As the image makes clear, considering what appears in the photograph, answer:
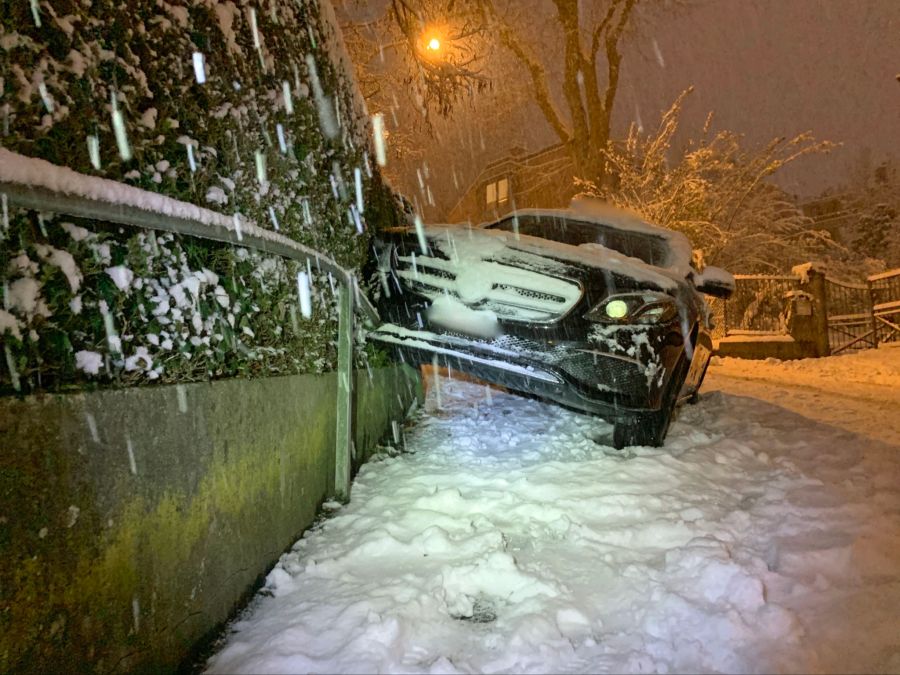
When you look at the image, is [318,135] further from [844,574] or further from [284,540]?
[844,574]

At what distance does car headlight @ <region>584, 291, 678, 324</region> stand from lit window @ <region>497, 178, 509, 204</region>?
1346 inches

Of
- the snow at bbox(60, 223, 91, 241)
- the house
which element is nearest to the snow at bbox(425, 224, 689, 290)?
the snow at bbox(60, 223, 91, 241)

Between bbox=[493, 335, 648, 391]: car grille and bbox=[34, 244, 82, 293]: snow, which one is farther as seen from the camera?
bbox=[493, 335, 648, 391]: car grille

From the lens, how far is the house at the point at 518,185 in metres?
30.6

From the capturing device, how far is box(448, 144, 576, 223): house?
30.6 meters

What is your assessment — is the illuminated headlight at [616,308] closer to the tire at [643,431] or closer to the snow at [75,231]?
the tire at [643,431]

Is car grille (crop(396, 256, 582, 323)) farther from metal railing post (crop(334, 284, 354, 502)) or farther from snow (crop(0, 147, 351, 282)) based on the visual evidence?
snow (crop(0, 147, 351, 282))

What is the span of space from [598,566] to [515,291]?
1.94 m

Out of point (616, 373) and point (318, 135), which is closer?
point (318, 135)

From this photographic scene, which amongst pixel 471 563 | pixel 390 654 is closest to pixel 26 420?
pixel 390 654

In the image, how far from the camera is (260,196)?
8.30 ft

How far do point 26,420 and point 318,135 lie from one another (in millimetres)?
2602

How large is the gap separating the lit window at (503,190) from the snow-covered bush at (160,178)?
34.5m

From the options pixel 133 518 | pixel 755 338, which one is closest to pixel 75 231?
pixel 133 518
